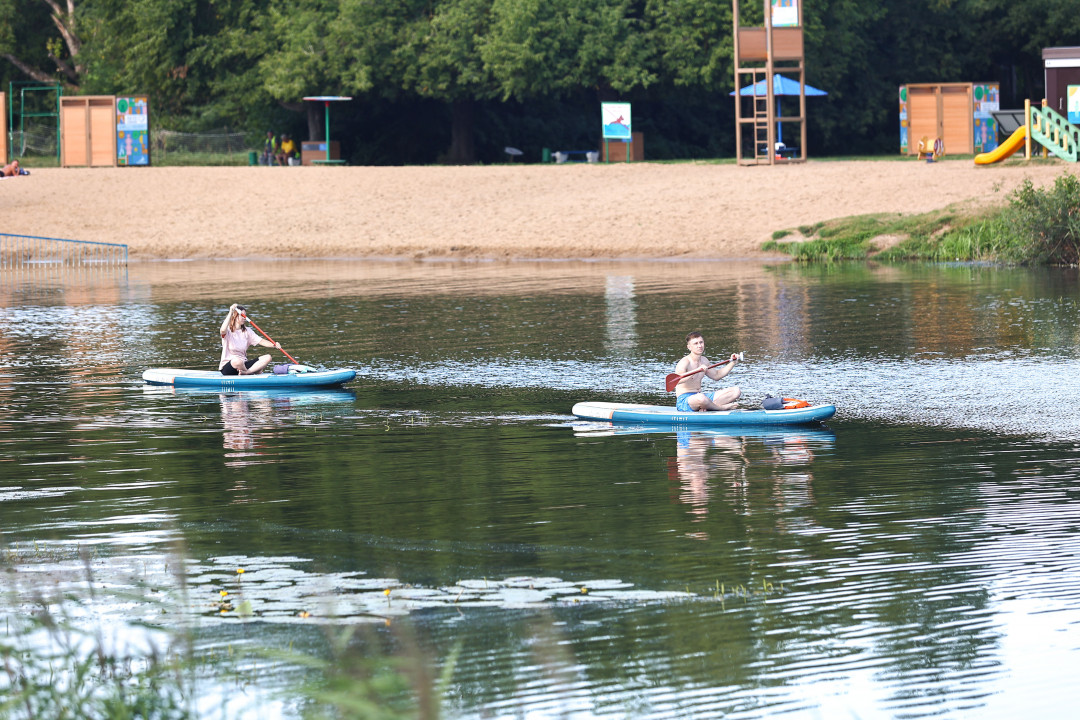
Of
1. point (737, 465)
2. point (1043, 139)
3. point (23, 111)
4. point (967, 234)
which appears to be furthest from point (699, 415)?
point (23, 111)

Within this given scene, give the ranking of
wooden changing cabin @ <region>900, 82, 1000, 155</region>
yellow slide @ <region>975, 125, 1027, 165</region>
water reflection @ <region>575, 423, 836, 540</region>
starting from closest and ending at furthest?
water reflection @ <region>575, 423, 836, 540</region> → yellow slide @ <region>975, 125, 1027, 165</region> → wooden changing cabin @ <region>900, 82, 1000, 155</region>

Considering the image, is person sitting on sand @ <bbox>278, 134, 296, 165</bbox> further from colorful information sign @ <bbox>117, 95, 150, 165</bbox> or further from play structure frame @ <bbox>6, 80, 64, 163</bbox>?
play structure frame @ <bbox>6, 80, 64, 163</bbox>

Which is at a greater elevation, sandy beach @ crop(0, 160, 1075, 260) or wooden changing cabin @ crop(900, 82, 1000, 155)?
wooden changing cabin @ crop(900, 82, 1000, 155)

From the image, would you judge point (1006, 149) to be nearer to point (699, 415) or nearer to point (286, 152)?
point (286, 152)

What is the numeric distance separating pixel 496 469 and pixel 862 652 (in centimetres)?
602

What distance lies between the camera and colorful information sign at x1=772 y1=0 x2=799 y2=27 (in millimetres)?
47375

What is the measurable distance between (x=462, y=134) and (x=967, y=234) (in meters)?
24.2

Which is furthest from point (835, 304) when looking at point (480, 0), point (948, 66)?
point (948, 66)

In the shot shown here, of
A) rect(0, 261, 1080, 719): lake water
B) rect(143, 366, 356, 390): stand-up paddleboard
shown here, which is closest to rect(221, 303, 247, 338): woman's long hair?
rect(143, 366, 356, 390): stand-up paddleboard

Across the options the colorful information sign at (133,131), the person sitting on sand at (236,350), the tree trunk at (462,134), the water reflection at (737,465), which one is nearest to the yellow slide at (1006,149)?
the tree trunk at (462,134)

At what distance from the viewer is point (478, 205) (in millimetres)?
44750

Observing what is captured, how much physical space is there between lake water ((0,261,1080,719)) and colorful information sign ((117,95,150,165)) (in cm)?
2771

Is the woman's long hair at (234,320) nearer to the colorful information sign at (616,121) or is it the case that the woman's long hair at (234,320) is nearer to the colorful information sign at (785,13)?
the colorful information sign at (785,13)

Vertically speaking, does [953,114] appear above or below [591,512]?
above
